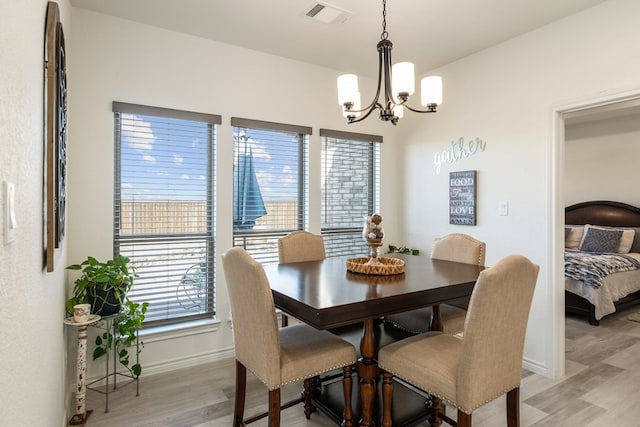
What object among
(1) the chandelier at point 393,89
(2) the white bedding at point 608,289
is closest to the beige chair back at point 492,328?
(1) the chandelier at point 393,89

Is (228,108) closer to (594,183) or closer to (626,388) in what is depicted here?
(626,388)

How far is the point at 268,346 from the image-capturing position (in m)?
1.72

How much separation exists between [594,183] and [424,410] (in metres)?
5.43

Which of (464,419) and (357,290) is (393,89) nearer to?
(357,290)

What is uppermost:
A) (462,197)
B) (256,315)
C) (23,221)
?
(462,197)

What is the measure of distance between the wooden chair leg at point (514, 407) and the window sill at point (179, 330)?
2.23 meters

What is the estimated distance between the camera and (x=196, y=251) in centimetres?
312

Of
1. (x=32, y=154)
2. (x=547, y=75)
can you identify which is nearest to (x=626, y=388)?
(x=547, y=75)

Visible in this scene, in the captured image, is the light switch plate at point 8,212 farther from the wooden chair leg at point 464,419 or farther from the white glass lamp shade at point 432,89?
the white glass lamp shade at point 432,89

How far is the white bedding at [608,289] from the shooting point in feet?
13.3

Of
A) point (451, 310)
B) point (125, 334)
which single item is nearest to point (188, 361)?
point (125, 334)

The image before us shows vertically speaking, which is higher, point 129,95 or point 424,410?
point 129,95

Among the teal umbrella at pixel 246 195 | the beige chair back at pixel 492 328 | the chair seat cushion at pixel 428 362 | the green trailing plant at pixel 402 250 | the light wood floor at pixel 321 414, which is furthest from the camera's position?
the green trailing plant at pixel 402 250

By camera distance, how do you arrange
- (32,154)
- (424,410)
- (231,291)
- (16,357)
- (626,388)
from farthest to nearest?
(626,388), (424,410), (231,291), (32,154), (16,357)
